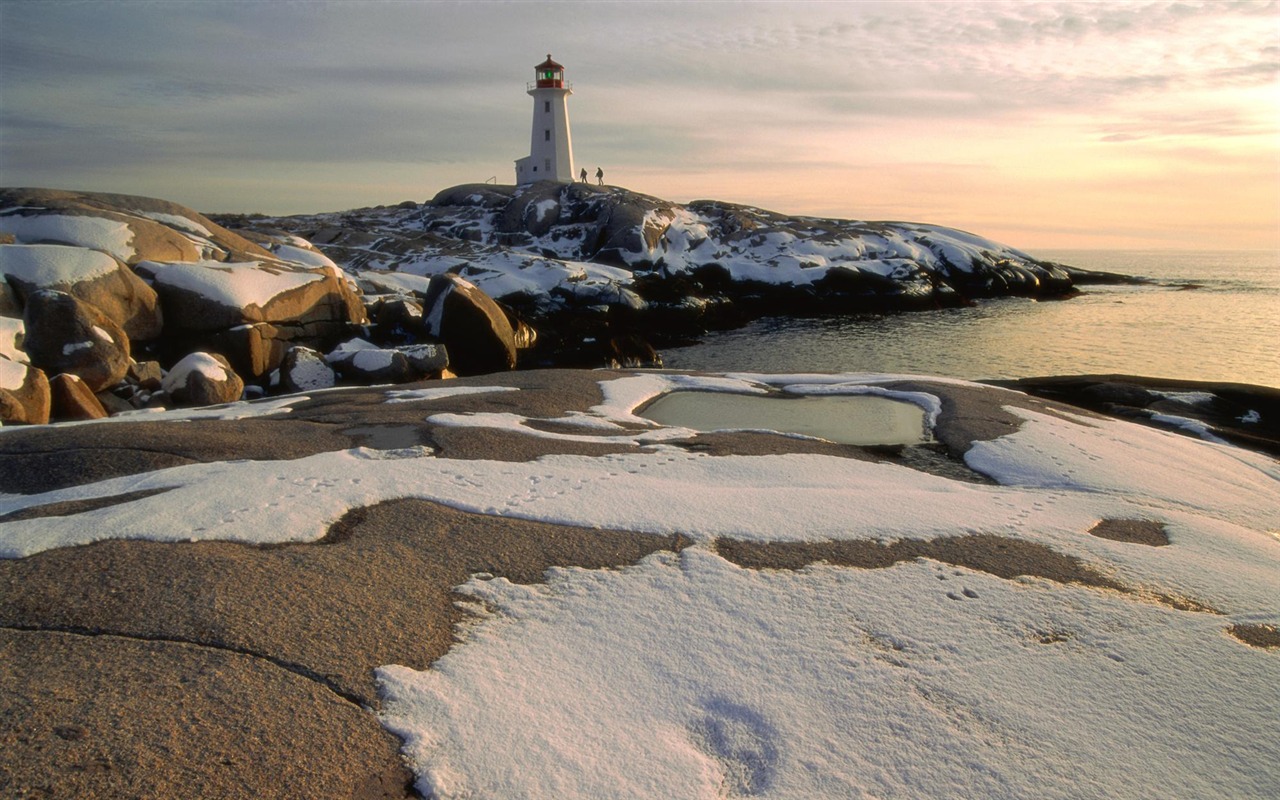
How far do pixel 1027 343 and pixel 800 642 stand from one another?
3497 cm

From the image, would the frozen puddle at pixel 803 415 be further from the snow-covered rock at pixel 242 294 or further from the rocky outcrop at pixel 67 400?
the snow-covered rock at pixel 242 294

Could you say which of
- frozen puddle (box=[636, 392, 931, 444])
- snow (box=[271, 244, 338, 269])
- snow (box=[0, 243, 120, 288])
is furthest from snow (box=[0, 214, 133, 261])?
frozen puddle (box=[636, 392, 931, 444])

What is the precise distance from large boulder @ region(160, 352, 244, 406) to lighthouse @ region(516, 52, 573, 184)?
53109 millimetres

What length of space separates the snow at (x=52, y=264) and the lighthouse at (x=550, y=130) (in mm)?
51175

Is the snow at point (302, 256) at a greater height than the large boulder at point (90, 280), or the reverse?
the snow at point (302, 256)

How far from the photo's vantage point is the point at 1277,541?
786 centimetres

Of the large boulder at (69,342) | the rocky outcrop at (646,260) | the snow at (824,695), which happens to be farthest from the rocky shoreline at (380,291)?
the snow at (824,695)

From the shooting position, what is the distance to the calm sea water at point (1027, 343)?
29.3 meters

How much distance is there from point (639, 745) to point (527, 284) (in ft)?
113

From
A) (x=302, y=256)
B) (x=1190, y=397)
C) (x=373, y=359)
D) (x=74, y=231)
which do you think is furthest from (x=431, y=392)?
(x=302, y=256)

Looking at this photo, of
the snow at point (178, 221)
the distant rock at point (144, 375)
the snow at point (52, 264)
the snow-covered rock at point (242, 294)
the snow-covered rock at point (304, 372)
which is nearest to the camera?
the distant rock at point (144, 375)

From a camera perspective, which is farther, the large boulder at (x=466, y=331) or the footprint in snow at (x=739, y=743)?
the large boulder at (x=466, y=331)

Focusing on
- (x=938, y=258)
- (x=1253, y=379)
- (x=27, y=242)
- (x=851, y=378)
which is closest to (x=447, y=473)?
(x=851, y=378)

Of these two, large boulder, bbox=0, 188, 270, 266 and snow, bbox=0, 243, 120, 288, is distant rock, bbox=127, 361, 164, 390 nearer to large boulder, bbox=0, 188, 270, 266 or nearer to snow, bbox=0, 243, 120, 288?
snow, bbox=0, 243, 120, 288
